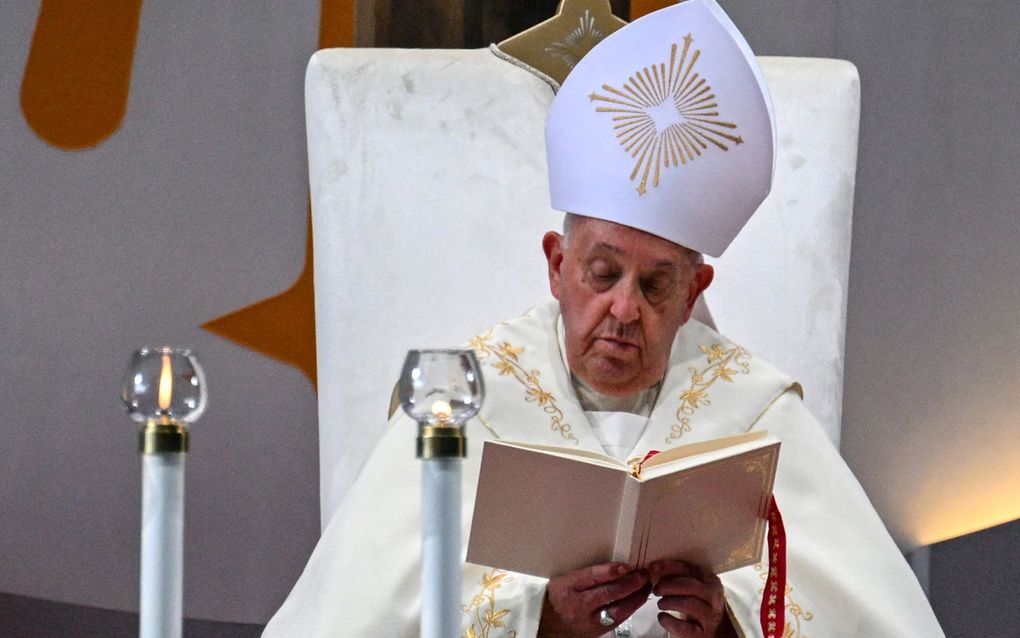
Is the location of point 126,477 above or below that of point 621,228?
below

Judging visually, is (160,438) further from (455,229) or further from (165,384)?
(455,229)

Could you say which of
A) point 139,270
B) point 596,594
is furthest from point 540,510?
point 139,270

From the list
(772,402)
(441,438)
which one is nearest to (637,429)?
(772,402)

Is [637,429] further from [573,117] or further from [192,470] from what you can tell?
[192,470]

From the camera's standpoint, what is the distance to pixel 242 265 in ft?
11.8

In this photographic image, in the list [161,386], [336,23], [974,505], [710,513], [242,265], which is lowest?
[974,505]

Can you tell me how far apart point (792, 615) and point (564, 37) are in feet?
4.05

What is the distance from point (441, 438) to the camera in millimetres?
1055

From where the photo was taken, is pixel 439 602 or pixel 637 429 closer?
pixel 439 602

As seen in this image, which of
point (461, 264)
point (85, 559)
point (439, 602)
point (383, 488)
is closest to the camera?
point (439, 602)

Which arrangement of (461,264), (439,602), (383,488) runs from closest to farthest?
(439,602) < (383,488) < (461,264)

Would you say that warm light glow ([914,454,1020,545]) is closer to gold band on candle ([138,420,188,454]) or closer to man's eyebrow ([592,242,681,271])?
man's eyebrow ([592,242,681,271])

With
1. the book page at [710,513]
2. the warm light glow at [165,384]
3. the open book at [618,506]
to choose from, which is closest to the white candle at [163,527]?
the warm light glow at [165,384]

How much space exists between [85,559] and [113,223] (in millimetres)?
836
